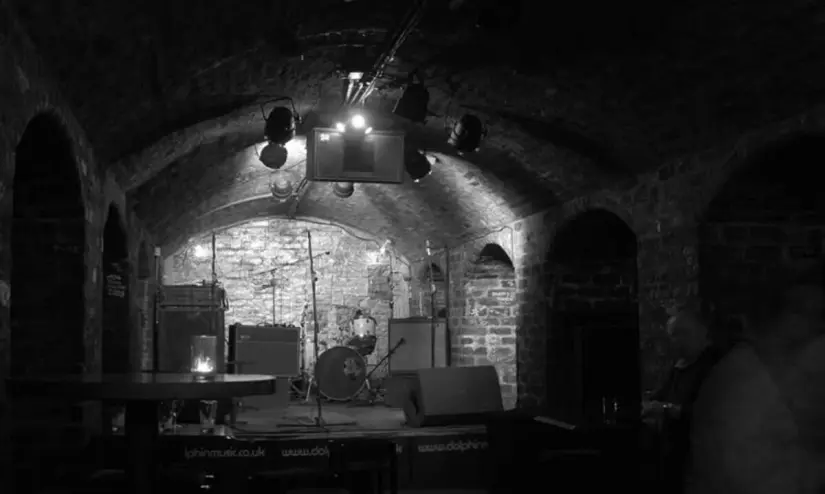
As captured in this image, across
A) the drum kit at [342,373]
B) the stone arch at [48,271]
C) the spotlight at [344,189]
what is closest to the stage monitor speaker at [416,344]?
the drum kit at [342,373]

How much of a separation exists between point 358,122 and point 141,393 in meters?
4.08

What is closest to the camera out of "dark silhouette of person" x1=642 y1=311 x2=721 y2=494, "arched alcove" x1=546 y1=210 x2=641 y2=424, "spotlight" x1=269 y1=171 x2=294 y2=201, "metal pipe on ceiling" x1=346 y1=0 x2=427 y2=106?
"dark silhouette of person" x1=642 y1=311 x2=721 y2=494

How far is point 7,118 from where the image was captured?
3.39m

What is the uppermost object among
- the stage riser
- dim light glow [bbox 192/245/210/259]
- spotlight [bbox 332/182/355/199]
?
spotlight [bbox 332/182/355/199]

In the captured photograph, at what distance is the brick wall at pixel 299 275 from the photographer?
1240 centimetres

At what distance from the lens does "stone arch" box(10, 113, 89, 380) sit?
4.89 metres

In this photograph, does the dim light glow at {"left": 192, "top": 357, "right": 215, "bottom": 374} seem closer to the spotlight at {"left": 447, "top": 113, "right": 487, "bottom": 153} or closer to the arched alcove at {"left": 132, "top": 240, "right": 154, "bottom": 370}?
the spotlight at {"left": 447, "top": 113, "right": 487, "bottom": 153}

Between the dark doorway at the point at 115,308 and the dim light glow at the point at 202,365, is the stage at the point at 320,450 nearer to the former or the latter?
the dark doorway at the point at 115,308

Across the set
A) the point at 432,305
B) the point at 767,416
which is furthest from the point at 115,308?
the point at 767,416

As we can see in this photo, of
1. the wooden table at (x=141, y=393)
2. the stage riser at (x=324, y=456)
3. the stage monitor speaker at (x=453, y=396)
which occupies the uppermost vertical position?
the wooden table at (x=141, y=393)

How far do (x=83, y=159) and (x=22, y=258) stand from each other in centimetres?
67

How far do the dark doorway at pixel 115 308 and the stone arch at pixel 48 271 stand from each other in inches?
76.3

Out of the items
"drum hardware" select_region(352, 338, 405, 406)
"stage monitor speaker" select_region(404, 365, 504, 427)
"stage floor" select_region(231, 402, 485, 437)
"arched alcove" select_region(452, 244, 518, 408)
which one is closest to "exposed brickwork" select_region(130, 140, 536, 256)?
"arched alcove" select_region(452, 244, 518, 408)

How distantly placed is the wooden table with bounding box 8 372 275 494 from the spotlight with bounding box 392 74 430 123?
9.01 ft
